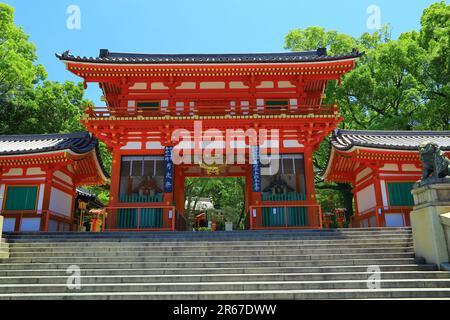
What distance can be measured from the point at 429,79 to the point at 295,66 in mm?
13617

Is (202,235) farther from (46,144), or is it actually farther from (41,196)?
(46,144)

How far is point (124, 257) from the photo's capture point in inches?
395

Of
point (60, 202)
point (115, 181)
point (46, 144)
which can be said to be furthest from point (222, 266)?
point (46, 144)

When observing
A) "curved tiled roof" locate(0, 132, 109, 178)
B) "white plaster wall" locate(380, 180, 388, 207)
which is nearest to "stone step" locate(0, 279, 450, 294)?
"white plaster wall" locate(380, 180, 388, 207)

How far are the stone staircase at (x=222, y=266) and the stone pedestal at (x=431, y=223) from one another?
346 millimetres

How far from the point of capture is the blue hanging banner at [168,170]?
16.0 meters

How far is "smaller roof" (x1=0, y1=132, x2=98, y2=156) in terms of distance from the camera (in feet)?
50.7

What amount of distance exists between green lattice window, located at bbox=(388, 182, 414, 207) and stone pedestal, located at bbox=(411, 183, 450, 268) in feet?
22.0

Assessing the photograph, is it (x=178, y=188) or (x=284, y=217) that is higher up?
(x=178, y=188)

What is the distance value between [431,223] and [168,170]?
10807 mm

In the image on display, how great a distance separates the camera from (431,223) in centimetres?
889

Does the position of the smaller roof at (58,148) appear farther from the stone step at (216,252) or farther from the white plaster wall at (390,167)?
the white plaster wall at (390,167)

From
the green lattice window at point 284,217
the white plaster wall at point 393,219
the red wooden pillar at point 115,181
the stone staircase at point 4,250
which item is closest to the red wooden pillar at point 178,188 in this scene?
the red wooden pillar at point 115,181
